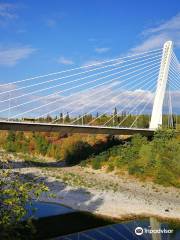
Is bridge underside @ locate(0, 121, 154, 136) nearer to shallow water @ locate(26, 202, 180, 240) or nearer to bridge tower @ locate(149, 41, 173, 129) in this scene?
bridge tower @ locate(149, 41, 173, 129)

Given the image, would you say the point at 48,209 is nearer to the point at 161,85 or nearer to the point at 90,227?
the point at 90,227

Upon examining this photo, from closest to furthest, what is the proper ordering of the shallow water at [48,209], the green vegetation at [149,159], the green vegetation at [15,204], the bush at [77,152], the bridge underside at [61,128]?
the green vegetation at [15,204] → the shallow water at [48,209] → the green vegetation at [149,159] → the bridge underside at [61,128] → the bush at [77,152]

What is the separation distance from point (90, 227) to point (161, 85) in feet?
100

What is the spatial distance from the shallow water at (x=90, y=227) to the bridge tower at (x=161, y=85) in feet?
87.1

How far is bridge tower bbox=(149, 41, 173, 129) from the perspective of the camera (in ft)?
160

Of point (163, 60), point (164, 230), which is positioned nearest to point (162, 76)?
point (163, 60)

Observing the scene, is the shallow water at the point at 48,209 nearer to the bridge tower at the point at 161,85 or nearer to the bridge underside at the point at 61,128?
the bridge underside at the point at 61,128

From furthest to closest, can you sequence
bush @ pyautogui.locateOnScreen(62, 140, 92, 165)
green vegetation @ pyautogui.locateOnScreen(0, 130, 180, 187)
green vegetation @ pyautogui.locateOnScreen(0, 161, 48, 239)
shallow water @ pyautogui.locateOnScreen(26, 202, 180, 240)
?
bush @ pyautogui.locateOnScreen(62, 140, 92, 165) → green vegetation @ pyautogui.locateOnScreen(0, 130, 180, 187) → shallow water @ pyautogui.locateOnScreen(26, 202, 180, 240) → green vegetation @ pyautogui.locateOnScreen(0, 161, 48, 239)

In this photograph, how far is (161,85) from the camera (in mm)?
48938

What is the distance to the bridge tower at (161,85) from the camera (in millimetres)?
48781

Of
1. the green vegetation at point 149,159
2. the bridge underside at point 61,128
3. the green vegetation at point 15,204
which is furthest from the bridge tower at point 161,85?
the green vegetation at point 15,204

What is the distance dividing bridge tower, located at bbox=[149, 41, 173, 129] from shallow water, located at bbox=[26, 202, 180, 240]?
26.5 m

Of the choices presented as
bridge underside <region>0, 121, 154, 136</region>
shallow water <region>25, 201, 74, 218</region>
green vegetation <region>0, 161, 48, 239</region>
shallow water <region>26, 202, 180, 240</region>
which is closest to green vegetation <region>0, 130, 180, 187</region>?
bridge underside <region>0, 121, 154, 136</region>

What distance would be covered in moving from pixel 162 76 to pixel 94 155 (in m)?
15.1
